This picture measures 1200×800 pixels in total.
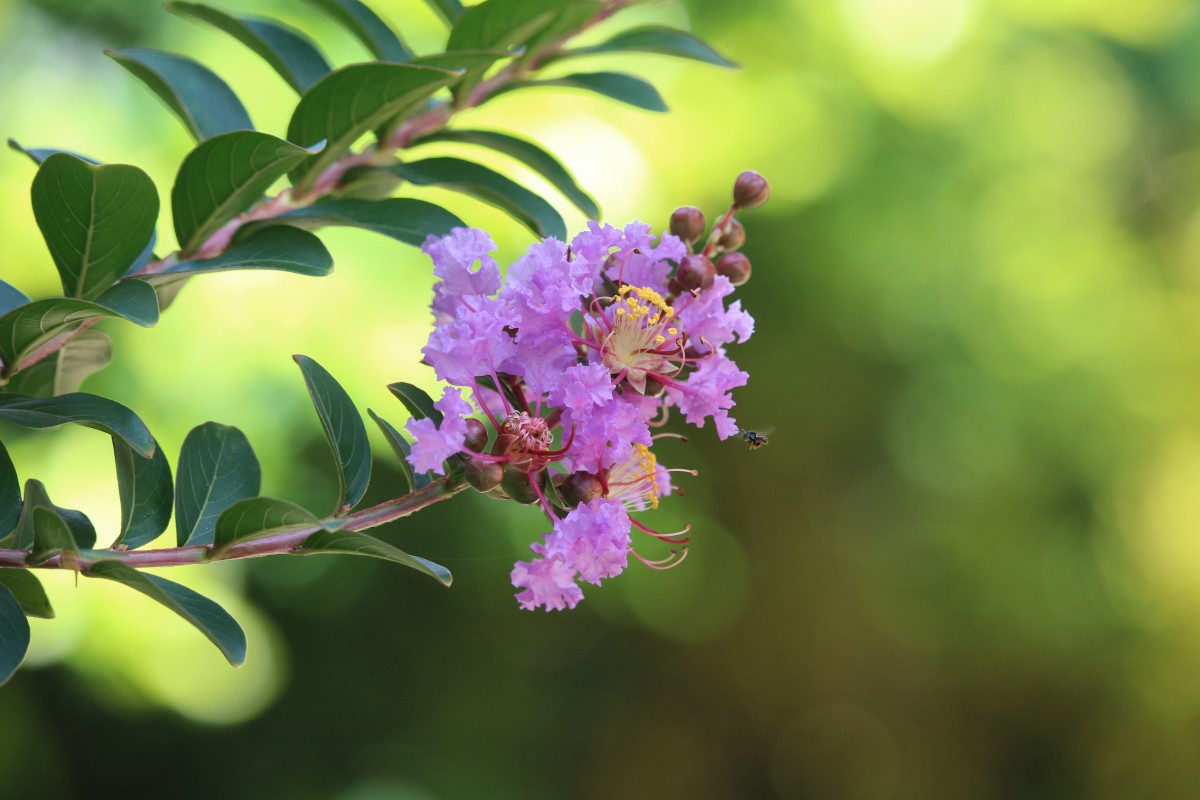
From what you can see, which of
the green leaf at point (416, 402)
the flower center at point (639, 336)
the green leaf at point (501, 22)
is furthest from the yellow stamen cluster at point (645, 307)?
the green leaf at point (501, 22)

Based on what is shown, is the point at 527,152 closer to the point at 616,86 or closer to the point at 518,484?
the point at 616,86

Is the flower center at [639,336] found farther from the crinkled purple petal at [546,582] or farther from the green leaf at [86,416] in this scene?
the green leaf at [86,416]

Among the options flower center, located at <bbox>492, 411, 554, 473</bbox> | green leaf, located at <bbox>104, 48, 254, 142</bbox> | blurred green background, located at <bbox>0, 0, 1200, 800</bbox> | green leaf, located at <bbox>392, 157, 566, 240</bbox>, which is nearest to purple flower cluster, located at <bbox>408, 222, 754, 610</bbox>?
flower center, located at <bbox>492, 411, 554, 473</bbox>

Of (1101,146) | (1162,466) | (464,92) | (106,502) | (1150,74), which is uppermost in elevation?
(1150,74)

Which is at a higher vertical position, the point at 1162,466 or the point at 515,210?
the point at 1162,466

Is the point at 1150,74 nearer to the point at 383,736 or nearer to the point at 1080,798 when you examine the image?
the point at 1080,798

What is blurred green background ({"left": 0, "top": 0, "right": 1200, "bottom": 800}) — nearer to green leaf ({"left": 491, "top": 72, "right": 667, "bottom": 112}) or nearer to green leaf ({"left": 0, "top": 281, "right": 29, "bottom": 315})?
green leaf ({"left": 491, "top": 72, "right": 667, "bottom": 112})

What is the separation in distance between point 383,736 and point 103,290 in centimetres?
230

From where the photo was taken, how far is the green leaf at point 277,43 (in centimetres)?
69

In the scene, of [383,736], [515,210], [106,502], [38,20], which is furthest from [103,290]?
[383,736]

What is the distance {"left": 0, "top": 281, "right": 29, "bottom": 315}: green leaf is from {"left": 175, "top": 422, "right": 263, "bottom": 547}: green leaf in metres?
0.11

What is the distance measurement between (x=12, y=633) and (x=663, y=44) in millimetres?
580

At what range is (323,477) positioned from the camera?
2.23m

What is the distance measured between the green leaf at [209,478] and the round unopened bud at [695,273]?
26 centimetres
